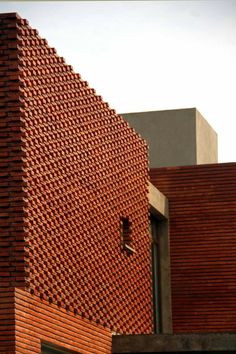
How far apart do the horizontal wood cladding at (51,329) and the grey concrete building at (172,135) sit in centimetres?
1274

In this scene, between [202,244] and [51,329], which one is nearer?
[51,329]

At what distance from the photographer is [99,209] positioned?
24.8 m

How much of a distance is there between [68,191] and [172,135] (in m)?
14.3

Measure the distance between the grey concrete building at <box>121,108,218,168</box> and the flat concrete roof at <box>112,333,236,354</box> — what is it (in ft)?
40.3

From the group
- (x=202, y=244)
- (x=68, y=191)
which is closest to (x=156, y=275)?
(x=202, y=244)

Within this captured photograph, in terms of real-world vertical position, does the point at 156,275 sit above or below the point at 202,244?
below

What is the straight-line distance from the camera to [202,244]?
32.8m

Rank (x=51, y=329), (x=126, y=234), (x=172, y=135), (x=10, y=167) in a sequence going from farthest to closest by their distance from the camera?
(x=172, y=135), (x=126, y=234), (x=51, y=329), (x=10, y=167)

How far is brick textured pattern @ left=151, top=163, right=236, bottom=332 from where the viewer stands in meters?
32.5

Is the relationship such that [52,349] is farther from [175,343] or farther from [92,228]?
[175,343]

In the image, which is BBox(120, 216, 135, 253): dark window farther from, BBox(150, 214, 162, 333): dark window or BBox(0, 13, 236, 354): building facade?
BBox(150, 214, 162, 333): dark window

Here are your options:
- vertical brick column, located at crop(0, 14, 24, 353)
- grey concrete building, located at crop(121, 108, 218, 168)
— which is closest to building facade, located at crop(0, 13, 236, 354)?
vertical brick column, located at crop(0, 14, 24, 353)

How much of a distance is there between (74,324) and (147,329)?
20.0ft

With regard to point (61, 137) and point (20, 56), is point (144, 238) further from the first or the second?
point (20, 56)
